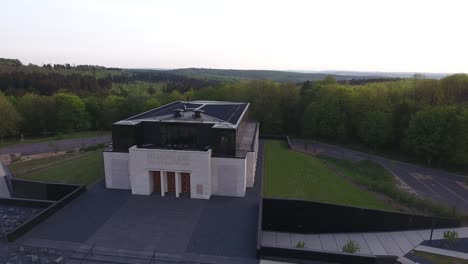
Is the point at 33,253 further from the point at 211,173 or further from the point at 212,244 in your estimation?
the point at 211,173

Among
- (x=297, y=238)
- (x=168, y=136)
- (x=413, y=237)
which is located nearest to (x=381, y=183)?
(x=413, y=237)

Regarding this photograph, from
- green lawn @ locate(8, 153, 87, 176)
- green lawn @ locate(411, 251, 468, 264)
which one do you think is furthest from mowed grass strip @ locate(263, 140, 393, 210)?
green lawn @ locate(8, 153, 87, 176)

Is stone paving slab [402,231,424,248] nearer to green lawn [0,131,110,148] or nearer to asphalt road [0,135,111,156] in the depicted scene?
asphalt road [0,135,111,156]

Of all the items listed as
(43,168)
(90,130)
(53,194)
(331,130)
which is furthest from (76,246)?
(90,130)

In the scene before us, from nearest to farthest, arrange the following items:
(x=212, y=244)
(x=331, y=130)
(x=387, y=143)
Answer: (x=212, y=244)
(x=387, y=143)
(x=331, y=130)

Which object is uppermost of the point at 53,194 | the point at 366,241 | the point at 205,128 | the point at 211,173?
the point at 205,128

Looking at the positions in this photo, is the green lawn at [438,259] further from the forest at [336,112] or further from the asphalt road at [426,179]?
the forest at [336,112]

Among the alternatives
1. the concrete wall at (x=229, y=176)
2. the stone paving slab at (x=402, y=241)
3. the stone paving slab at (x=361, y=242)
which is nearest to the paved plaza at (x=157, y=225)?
the concrete wall at (x=229, y=176)
